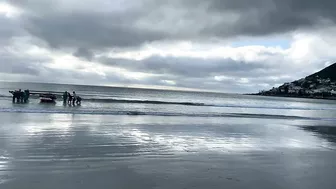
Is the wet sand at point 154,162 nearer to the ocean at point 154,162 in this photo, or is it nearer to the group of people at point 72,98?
the ocean at point 154,162

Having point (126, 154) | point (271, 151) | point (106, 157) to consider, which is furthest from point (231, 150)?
point (106, 157)

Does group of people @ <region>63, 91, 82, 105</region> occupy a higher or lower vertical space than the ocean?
higher

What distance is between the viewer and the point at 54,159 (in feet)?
28.1

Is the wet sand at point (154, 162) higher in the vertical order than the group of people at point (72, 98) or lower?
lower

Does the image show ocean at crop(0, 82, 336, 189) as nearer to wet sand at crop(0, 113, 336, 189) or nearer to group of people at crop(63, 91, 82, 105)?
wet sand at crop(0, 113, 336, 189)

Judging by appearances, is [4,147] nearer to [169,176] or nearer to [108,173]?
[108,173]

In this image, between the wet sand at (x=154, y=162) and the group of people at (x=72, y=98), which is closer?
the wet sand at (x=154, y=162)

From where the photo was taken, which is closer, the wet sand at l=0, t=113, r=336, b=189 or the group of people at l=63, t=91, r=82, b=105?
the wet sand at l=0, t=113, r=336, b=189

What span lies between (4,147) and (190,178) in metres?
6.22

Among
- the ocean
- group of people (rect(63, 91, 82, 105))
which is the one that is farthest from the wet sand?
group of people (rect(63, 91, 82, 105))

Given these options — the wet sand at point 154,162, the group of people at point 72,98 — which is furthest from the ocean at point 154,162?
the group of people at point 72,98

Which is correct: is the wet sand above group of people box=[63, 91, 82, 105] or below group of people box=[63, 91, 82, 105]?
below

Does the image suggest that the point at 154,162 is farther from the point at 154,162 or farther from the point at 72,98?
the point at 72,98

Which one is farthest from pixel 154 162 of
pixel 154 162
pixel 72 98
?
pixel 72 98
